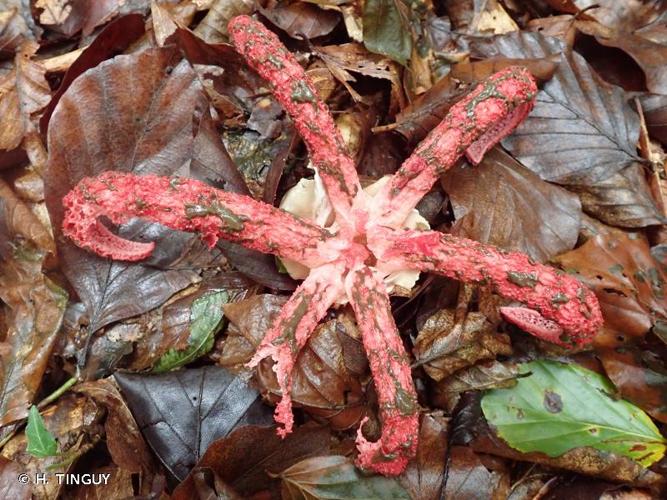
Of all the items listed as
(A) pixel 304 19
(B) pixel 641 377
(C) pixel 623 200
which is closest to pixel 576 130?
(C) pixel 623 200

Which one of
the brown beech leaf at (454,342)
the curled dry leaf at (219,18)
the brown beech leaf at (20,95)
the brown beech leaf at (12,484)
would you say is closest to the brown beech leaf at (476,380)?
the brown beech leaf at (454,342)

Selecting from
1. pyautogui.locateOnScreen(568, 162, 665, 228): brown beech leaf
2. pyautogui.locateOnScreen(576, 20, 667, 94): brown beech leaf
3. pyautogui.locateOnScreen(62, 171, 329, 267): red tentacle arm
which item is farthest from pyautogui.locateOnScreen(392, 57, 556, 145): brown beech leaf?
pyautogui.locateOnScreen(62, 171, 329, 267): red tentacle arm

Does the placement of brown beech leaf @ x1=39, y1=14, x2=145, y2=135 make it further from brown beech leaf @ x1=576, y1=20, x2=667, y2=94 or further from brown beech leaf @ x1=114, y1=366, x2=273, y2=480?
brown beech leaf @ x1=576, y1=20, x2=667, y2=94

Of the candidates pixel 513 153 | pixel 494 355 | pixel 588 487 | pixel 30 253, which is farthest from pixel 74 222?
pixel 588 487

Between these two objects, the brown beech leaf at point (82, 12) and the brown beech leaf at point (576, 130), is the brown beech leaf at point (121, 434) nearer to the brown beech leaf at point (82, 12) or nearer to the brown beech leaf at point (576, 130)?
the brown beech leaf at point (82, 12)

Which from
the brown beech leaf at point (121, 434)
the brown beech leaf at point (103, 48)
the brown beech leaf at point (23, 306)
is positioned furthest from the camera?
the brown beech leaf at point (103, 48)

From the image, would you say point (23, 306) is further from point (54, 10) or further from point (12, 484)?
point (54, 10)
